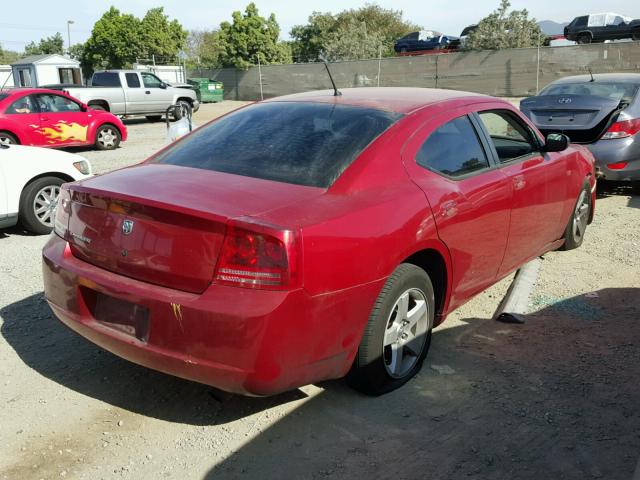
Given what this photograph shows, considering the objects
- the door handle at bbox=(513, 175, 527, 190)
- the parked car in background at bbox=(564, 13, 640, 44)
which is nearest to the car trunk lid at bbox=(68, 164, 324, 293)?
the door handle at bbox=(513, 175, 527, 190)

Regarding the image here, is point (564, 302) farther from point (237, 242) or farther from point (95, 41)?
point (95, 41)

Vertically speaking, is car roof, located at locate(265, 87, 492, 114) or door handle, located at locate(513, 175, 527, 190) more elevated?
car roof, located at locate(265, 87, 492, 114)

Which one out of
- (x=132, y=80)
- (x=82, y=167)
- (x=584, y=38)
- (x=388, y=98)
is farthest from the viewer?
(x=584, y=38)

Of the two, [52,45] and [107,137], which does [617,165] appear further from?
[52,45]

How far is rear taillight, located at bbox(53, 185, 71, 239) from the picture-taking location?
3421 millimetres

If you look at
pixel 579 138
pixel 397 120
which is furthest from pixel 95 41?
pixel 397 120

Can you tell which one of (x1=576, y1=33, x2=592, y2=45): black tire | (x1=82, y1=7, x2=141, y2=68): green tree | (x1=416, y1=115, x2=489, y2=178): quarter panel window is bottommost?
(x1=416, y1=115, x2=489, y2=178): quarter panel window

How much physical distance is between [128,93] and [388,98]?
775 inches

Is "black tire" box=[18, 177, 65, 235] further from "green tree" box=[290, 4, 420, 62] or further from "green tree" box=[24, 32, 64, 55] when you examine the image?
"green tree" box=[24, 32, 64, 55]

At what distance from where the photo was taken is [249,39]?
139 feet

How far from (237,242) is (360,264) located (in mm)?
611

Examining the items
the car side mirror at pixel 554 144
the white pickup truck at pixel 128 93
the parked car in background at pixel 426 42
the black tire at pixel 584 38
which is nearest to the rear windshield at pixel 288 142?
the car side mirror at pixel 554 144

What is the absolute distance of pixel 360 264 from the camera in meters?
3.03

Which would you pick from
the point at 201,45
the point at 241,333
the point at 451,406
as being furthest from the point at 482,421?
the point at 201,45
